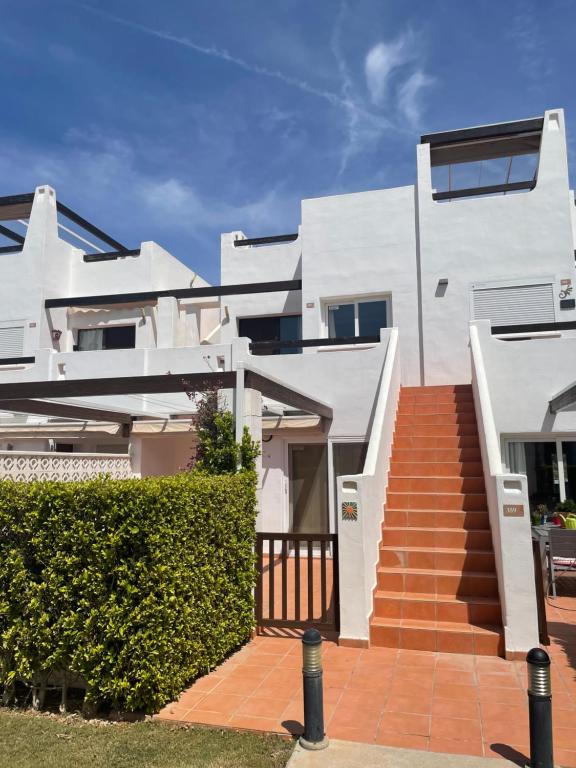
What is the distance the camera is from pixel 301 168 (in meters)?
17.8

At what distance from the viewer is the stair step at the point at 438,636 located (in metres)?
7.41

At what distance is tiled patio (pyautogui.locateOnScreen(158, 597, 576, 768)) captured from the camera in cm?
529

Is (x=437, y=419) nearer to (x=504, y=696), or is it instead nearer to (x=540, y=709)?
(x=504, y=696)

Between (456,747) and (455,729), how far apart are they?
35 cm

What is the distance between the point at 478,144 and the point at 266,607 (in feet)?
50.8

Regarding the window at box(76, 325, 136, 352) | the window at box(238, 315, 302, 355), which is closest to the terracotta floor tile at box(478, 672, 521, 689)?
the window at box(238, 315, 302, 355)

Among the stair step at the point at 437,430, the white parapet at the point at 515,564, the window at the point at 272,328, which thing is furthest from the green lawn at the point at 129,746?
the window at the point at 272,328

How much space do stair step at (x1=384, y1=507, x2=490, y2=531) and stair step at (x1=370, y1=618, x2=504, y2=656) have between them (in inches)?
71.2

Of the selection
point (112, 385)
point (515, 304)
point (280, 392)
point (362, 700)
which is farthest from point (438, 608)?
point (515, 304)

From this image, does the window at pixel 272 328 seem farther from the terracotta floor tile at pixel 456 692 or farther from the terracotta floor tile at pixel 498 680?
the terracotta floor tile at pixel 456 692

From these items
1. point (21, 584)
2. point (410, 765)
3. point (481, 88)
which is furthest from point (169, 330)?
point (410, 765)

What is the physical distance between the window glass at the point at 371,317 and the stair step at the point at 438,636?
435 inches

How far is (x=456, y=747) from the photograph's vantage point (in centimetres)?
508

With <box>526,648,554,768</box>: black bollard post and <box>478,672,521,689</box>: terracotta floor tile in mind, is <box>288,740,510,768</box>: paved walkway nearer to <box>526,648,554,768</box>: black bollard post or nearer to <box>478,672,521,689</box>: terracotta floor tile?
<box>526,648,554,768</box>: black bollard post
